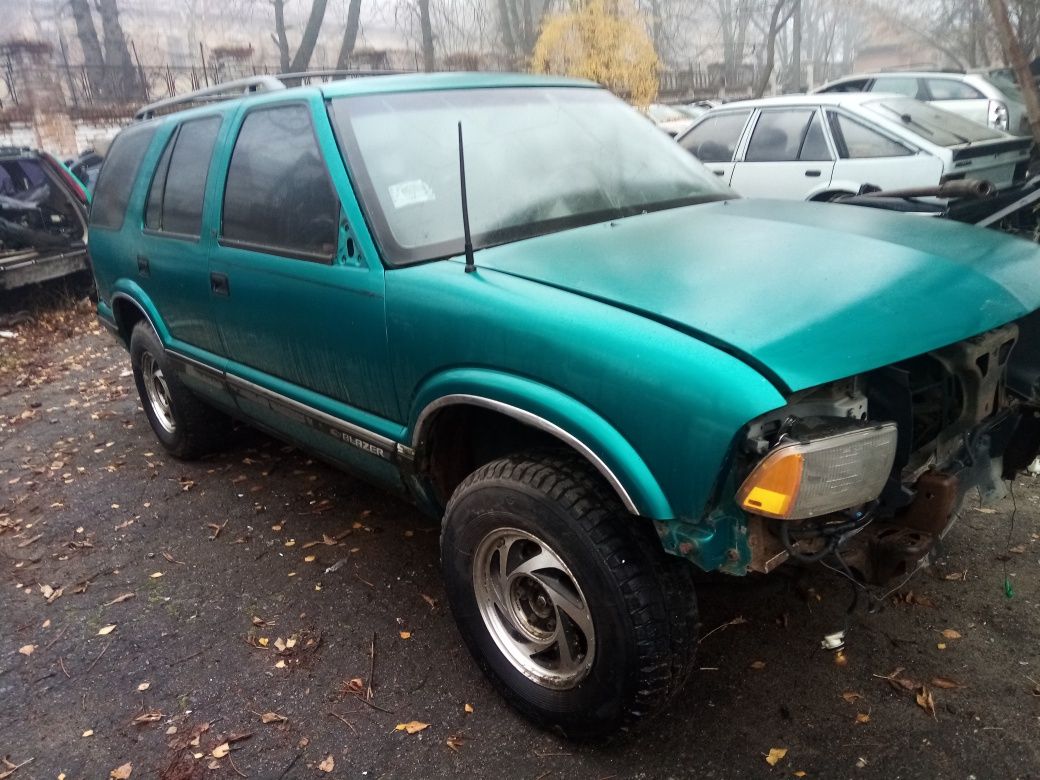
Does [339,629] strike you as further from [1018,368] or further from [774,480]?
[1018,368]

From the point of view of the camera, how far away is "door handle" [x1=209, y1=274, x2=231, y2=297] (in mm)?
3418

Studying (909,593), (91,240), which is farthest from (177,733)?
(91,240)

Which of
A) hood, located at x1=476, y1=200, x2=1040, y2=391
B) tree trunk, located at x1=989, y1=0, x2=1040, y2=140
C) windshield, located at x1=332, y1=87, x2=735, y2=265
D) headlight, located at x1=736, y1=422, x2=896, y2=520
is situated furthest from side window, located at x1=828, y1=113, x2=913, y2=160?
headlight, located at x1=736, y1=422, x2=896, y2=520

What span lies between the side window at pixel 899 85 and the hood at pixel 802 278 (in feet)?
37.2

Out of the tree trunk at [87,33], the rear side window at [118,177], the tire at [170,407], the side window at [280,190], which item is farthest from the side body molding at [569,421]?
the tree trunk at [87,33]

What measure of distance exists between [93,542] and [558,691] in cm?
272

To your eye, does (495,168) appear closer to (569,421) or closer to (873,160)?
(569,421)

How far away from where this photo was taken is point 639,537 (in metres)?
2.14

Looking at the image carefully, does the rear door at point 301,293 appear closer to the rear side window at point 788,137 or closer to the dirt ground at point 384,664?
the dirt ground at point 384,664

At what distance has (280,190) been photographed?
312 cm

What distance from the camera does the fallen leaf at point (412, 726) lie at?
256cm

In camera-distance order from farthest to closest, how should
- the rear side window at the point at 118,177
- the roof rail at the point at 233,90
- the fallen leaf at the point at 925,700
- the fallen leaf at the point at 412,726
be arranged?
the rear side window at the point at 118,177
the roof rail at the point at 233,90
the fallen leaf at the point at 412,726
the fallen leaf at the point at 925,700

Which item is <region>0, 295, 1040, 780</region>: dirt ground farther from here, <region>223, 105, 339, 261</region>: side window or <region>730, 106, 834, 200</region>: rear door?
<region>730, 106, 834, 200</region>: rear door

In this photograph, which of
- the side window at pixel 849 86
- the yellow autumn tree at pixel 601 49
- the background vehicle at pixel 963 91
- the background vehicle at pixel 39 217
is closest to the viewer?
the background vehicle at pixel 39 217
